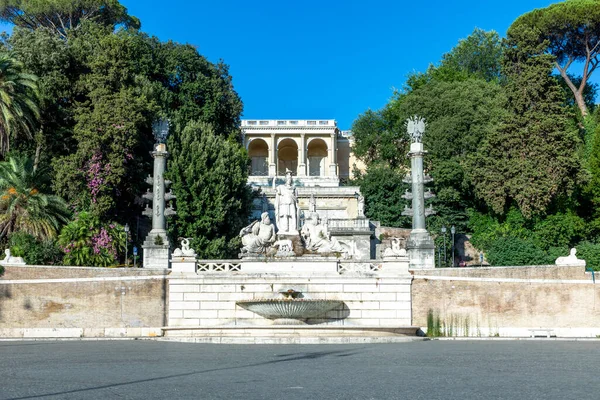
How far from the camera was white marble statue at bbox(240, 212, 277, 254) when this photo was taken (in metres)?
27.5

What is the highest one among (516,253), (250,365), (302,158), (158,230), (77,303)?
(302,158)

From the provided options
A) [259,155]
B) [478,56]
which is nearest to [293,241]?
[478,56]

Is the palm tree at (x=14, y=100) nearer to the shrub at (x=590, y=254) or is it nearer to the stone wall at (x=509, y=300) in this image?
the stone wall at (x=509, y=300)

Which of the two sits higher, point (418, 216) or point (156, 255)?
point (418, 216)

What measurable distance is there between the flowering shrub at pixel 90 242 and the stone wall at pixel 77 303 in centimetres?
286

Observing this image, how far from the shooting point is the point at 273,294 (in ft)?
88.2

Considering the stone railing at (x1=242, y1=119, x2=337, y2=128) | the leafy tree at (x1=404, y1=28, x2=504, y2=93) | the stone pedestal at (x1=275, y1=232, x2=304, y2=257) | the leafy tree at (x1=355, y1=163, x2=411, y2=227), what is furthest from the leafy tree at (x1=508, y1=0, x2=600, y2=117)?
the stone pedestal at (x1=275, y1=232, x2=304, y2=257)

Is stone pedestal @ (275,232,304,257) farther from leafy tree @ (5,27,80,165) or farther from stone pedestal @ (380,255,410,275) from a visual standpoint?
leafy tree @ (5,27,80,165)

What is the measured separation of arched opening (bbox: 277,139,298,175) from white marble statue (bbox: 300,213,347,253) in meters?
39.6

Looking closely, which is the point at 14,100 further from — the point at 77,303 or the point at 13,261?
the point at 77,303

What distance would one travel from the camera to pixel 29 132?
32.7 meters

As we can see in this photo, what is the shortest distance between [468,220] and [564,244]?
6363mm

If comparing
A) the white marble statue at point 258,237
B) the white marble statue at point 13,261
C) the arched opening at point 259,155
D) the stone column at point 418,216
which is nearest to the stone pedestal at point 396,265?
the stone column at point 418,216

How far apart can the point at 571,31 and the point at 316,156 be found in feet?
88.0
